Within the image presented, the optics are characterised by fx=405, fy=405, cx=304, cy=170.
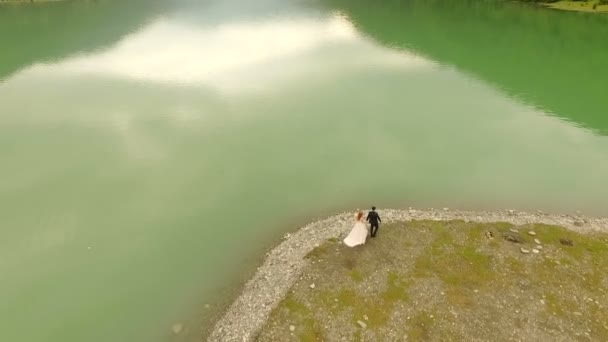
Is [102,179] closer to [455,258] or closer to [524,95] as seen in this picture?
[455,258]

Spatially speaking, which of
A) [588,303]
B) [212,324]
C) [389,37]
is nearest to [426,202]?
[588,303]

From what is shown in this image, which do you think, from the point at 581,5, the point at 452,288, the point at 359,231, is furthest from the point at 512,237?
the point at 581,5

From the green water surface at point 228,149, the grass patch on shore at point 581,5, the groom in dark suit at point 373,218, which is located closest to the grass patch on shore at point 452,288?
the groom in dark suit at point 373,218

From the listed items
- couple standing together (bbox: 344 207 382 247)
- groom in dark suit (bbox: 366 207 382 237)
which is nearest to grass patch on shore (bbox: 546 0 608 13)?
groom in dark suit (bbox: 366 207 382 237)

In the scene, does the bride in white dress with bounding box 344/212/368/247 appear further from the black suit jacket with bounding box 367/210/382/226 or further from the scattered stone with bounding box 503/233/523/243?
the scattered stone with bounding box 503/233/523/243

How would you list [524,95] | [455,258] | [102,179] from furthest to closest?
[524,95]
[102,179]
[455,258]

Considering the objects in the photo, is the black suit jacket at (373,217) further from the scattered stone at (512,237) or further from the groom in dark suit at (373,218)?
the scattered stone at (512,237)
